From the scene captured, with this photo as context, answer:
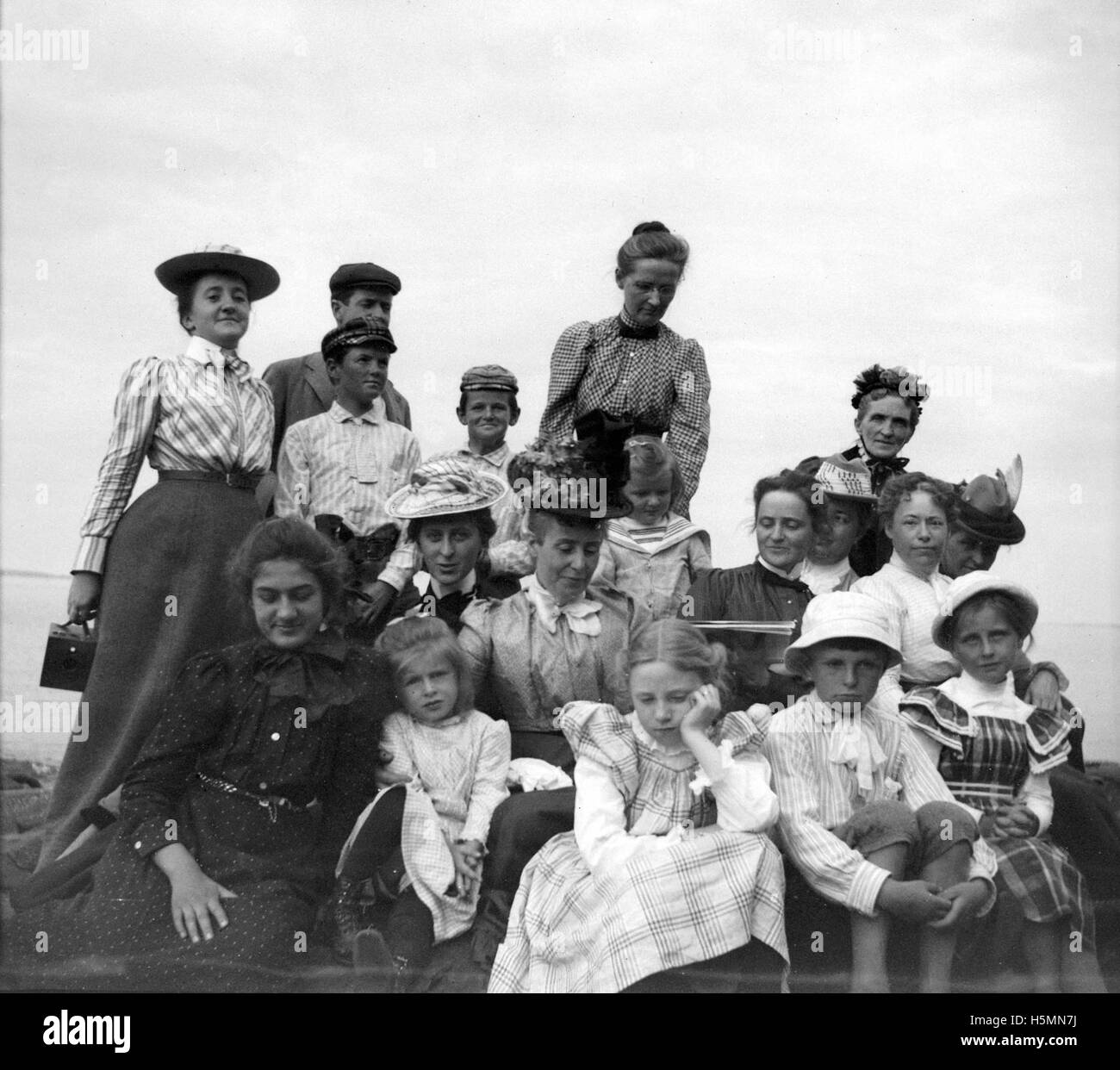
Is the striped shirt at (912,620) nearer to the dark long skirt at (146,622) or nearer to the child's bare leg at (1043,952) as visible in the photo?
the child's bare leg at (1043,952)

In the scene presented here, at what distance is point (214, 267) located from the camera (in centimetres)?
550

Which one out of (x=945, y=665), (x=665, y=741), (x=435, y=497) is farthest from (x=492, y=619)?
(x=945, y=665)

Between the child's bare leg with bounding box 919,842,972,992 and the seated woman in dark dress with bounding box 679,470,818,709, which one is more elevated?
the seated woman in dark dress with bounding box 679,470,818,709

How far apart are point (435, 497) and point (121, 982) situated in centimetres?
185

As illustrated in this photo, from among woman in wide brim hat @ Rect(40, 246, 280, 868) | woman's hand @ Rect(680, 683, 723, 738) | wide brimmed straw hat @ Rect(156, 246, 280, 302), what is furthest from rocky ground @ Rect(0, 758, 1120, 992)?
wide brimmed straw hat @ Rect(156, 246, 280, 302)

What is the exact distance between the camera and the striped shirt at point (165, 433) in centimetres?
536

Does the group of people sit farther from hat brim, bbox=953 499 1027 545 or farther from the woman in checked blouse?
the woman in checked blouse

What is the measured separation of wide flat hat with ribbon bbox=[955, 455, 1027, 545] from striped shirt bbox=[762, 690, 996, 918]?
0.95m

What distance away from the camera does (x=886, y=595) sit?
538cm

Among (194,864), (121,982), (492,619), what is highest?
(492,619)

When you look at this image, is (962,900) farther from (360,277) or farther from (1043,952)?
(360,277)

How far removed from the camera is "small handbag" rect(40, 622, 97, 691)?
5.28 metres

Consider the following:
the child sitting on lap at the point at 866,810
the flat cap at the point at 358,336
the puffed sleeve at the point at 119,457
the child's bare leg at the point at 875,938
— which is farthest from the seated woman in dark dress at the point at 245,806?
the child's bare leg at the point at 875,938

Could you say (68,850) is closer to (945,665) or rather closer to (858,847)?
(858,847)
